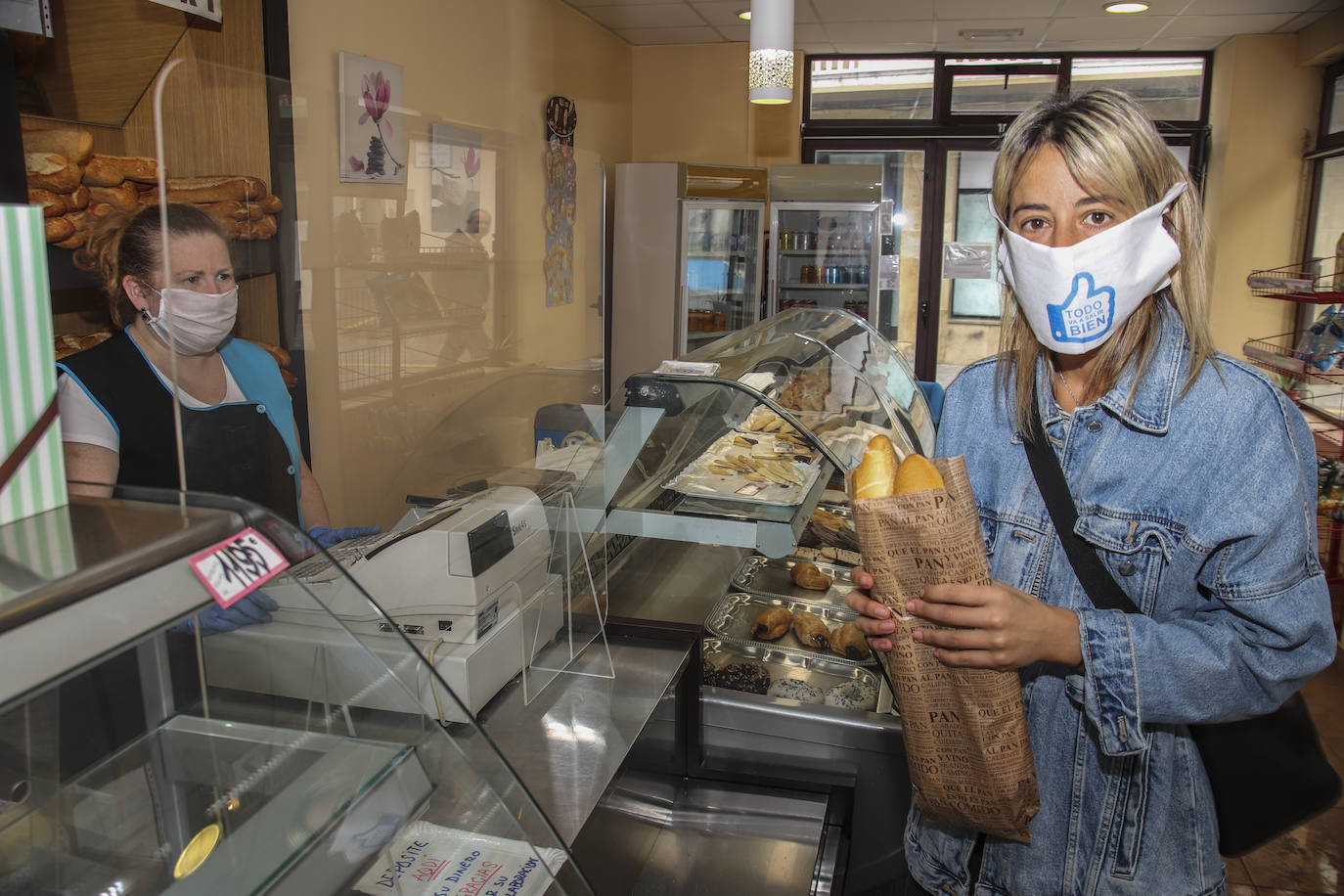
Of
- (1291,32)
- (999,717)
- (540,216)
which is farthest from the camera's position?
(1291,32)

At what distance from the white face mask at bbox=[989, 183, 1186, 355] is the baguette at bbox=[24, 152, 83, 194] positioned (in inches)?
75.8

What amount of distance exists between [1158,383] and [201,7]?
3.01 meters

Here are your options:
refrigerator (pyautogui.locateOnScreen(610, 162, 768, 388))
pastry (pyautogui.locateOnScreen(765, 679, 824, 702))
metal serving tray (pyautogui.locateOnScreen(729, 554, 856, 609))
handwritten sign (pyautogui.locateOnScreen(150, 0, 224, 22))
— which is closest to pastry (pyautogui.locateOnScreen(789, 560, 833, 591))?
metal serving tray (pyautogui.locateOnScreen(729, 554, 856, 609))

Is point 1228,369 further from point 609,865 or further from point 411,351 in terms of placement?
point 411,351

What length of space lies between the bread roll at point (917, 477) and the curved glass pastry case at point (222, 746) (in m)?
0.56

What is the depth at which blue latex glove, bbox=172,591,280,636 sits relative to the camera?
878 millimetres

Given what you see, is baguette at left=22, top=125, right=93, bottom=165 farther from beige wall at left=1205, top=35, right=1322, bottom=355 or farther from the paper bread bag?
beige wall at left=1205, top=35, right=1322, bottom=355

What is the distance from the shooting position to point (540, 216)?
217 inches

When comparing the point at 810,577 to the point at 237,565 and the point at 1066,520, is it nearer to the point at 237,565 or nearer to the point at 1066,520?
the point at 1066,520

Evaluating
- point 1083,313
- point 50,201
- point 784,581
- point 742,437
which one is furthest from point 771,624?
point 50,201

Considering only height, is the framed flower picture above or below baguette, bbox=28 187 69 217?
above

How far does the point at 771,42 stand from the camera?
124 inches

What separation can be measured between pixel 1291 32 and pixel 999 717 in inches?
294

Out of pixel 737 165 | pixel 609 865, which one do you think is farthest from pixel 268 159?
pixel 737 165
